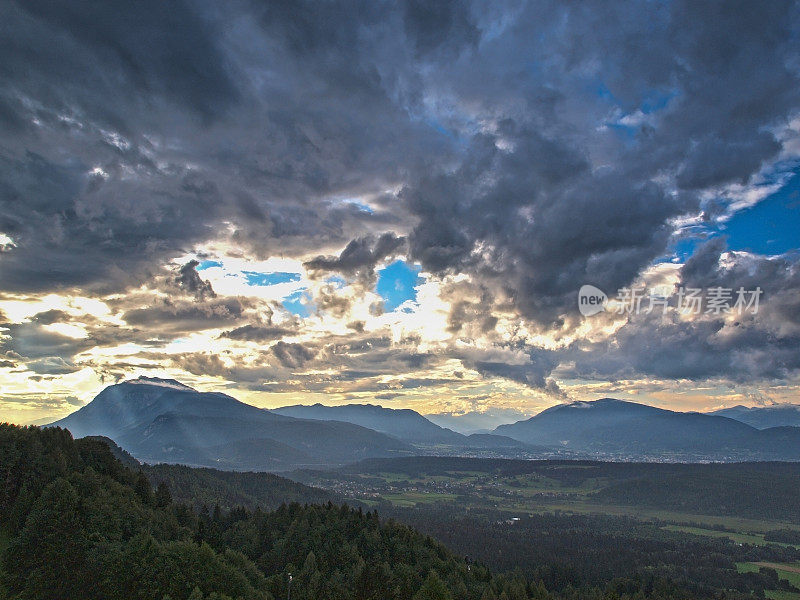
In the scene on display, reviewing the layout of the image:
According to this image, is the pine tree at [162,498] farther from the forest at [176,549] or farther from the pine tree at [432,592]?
the pine tree at [432,592]

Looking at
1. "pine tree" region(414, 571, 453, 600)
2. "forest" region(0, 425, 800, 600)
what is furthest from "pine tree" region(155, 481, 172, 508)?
"pine tree" region(414, 571, 453, 600)

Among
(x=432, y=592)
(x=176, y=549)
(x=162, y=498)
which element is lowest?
(x=432, y=592)

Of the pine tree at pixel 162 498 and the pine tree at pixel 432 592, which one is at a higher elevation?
the pine tree at pixel 162 498

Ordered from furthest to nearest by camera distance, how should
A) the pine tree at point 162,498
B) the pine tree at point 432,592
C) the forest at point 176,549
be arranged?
1. the pine tree at point 162,498
2. the pine tree at point 432,592
3. the forest at point 176,549

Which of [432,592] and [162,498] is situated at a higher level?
[162,498]

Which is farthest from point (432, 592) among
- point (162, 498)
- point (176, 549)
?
point (162, 498)

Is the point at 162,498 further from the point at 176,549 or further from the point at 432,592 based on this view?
the point at 432,592

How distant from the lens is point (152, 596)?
8731 centimetres

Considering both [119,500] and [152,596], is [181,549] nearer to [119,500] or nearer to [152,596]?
[152,596]

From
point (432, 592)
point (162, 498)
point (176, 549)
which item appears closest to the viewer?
point (176, 549)

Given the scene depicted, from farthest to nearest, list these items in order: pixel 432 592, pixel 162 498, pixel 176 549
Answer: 1. pixel 162 498
2. pixel 432 592
3. pixel 176 549

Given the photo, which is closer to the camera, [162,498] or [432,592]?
[432,592]

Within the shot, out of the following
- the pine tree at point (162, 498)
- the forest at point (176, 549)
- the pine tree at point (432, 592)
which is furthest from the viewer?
the pine tree at point (162, 498)

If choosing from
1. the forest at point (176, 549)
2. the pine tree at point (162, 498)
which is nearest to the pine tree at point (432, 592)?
the forest at point (176, 549)
